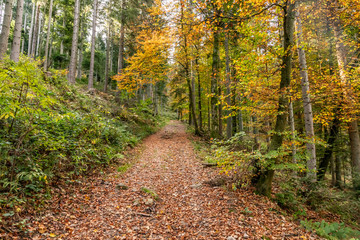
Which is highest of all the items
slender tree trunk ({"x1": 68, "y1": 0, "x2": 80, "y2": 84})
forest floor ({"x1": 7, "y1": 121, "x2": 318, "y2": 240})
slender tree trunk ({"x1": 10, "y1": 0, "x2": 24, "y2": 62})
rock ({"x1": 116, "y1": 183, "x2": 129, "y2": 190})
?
slender tree trunk ({"x1": 68, "y1": 0, "x2": 80, "y2": 84})

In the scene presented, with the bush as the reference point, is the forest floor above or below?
above

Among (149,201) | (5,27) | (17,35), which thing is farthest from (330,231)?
(5,27)

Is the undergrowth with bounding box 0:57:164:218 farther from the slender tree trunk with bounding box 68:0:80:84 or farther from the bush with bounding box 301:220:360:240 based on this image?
the bush with bounding box 301:220:360:240

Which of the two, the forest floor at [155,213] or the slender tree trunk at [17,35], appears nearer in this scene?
the forest floor at [155,213]

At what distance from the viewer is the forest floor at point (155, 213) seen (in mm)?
3483

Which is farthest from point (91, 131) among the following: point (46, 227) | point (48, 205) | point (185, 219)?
point (185, 219)

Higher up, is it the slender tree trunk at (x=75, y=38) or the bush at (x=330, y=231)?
the slender tree trunk at (x=75, y=38)

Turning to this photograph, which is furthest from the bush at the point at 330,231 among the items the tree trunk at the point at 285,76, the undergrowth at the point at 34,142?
the undergrowth at the point at 34,142

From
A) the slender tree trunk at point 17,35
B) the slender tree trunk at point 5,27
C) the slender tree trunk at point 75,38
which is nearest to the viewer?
the slender tree trunk at point 5,27

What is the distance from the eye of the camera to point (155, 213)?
4324 millimetres

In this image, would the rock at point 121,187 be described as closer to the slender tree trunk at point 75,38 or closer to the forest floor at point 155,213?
the forest floor at point 155,213

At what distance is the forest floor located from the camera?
348 cm

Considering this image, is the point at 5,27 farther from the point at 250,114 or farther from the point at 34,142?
the point at 250,114

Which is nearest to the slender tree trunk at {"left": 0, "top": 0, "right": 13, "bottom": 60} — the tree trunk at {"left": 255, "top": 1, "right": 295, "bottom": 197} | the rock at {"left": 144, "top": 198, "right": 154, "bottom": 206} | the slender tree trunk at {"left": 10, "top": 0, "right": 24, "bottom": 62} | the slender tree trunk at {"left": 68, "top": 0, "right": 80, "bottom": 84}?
the slender tree trunk at {"left": 10, "top": 0, "right": 24, "bottom": 62}
